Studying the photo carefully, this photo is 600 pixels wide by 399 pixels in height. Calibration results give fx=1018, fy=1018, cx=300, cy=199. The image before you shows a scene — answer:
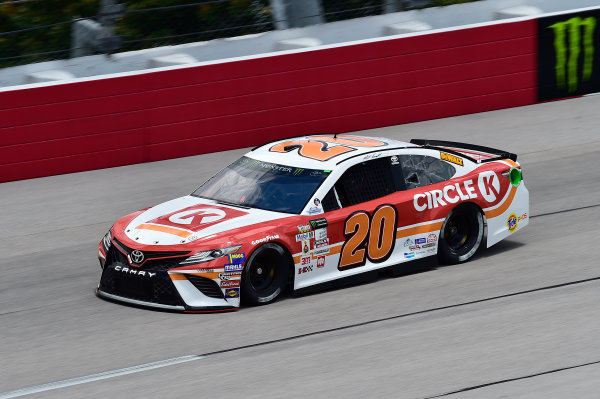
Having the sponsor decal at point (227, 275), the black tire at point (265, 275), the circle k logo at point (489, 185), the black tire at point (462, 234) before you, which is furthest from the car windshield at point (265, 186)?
the circle k logo at point (489, 185)

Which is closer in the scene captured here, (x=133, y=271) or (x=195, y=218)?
(x=133, y=271)

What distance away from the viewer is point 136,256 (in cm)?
884

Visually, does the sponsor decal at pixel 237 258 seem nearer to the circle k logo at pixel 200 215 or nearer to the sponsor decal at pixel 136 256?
the circle k logo at pixel 200 215

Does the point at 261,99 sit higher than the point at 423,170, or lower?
lower

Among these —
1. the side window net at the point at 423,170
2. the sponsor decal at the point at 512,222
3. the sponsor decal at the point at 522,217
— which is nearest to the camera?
the side window net at the point at 423,170

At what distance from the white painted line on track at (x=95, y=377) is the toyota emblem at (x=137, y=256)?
1.28m

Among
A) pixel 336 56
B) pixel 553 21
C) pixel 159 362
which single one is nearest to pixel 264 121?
pixel 336 56

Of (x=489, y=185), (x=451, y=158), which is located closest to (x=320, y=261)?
(x=451, y=158)

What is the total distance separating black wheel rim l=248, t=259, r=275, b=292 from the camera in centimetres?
899

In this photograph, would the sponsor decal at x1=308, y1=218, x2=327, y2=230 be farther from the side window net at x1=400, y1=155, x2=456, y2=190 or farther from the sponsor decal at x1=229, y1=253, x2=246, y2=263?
the side window net at x1=400, y1=155, x2=456, y2=190

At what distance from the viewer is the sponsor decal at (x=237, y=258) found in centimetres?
869

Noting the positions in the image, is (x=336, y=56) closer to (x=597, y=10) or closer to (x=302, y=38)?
(x=302, y=38)

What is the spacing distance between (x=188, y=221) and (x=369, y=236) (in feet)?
5.66

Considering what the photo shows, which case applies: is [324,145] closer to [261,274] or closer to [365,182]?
[365,182]
